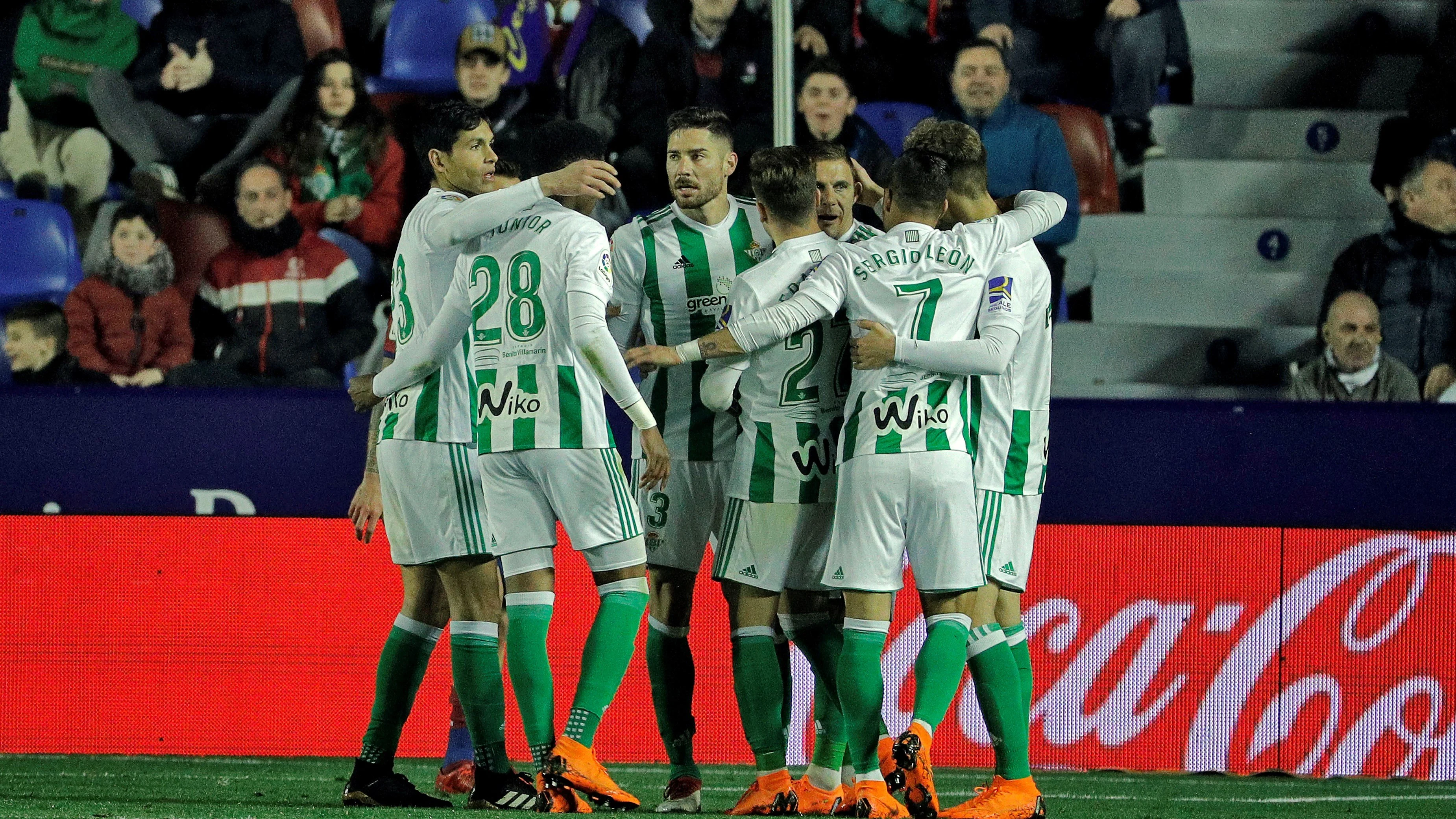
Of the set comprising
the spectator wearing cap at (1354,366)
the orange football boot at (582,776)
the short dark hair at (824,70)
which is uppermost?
the short dark hair at (824,70)

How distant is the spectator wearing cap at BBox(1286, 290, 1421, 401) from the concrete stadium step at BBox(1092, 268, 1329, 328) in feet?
2.31

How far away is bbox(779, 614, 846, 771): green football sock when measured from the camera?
5.33 metres

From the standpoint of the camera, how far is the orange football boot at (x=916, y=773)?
15.8ft

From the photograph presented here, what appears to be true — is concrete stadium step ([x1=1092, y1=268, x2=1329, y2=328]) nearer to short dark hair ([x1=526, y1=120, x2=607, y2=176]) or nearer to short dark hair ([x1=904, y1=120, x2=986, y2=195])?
short dark hair ([x1=904, y1=120, x2=986, y2=195])

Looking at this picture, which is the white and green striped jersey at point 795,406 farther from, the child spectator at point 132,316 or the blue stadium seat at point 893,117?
the child spectator at point 132,316

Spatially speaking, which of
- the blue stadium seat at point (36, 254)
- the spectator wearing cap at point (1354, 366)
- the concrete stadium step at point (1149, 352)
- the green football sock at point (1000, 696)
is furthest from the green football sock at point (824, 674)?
the blue stadium seat at point (36, 254)

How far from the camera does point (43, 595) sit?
7469 millimetres

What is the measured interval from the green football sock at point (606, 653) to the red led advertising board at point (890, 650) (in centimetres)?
215

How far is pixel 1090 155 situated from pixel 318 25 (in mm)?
4569

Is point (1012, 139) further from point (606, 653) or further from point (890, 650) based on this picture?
point (606, 653)

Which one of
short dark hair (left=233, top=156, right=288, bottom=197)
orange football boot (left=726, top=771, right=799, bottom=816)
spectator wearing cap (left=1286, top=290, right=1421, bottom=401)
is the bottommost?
orange football boot (left=726, top=771, right=799, bottom=816)

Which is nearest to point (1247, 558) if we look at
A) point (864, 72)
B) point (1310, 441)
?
point (1310, 441)

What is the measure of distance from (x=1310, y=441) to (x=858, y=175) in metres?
2.71

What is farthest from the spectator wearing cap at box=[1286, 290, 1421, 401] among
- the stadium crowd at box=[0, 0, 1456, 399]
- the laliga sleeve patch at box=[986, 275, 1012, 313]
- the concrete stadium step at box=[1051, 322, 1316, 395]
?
the laliga sleeve patch at box=[986, 275, 1012, 313]
